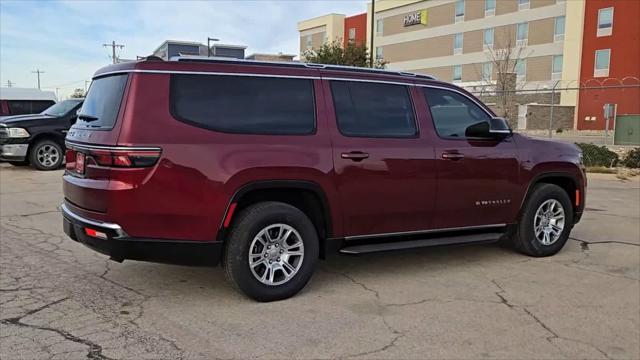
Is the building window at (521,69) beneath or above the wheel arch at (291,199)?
above

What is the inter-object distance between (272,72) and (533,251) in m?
3.57

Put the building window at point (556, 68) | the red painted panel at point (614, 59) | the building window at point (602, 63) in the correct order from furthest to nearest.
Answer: the building window at point (556, 68)
the building window at point (602, 63)
the red painted panel at point (614, 59)

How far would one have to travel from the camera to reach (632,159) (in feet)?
50.8

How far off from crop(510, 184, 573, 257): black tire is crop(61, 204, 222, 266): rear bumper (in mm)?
3454

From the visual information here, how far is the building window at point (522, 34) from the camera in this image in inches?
1984

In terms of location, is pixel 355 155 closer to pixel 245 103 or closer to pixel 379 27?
pixel 245 103

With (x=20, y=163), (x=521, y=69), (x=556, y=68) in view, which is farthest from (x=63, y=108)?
(x=521, y=69)

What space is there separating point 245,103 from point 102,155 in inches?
46.0

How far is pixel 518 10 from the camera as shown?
5078cm

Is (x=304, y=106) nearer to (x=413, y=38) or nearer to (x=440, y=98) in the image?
(x=440, y=98)

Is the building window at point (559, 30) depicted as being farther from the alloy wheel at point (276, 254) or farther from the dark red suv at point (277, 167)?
the alloy wheel at point (276, 254)

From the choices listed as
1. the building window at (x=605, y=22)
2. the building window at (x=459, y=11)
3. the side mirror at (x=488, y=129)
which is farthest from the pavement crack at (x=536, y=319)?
the building window at (x=459, y=11)

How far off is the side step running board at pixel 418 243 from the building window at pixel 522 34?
1952 inches

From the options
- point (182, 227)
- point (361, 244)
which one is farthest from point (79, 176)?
point (361, 244)
